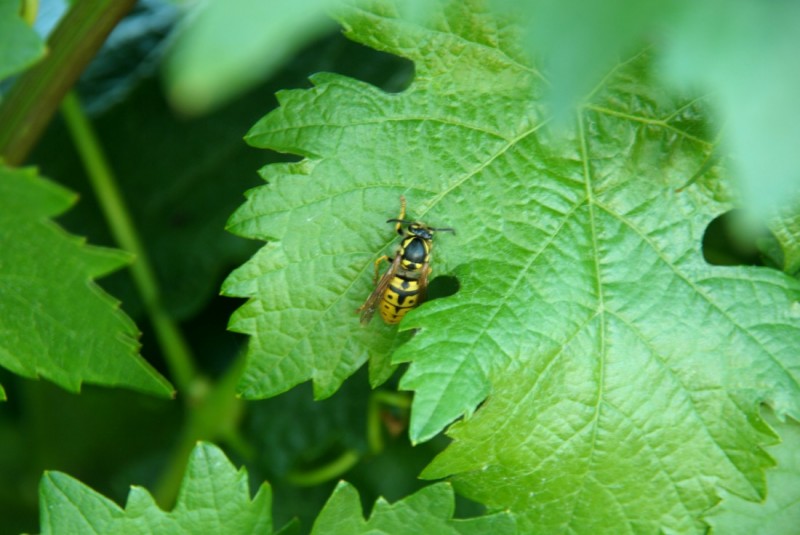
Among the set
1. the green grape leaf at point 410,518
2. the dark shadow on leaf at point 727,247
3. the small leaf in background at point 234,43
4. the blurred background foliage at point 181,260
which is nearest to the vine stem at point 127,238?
the blurred background foliage at point 181,260

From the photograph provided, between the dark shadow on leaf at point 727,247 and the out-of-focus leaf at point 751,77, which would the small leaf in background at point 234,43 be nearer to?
the out-of-focus leaf at point 751,77

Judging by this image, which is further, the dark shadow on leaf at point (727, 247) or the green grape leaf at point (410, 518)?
the dark shadow on leaf at point (727, 247)

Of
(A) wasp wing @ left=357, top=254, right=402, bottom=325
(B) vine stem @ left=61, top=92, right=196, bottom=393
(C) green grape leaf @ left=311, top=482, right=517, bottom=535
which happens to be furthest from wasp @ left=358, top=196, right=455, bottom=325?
(B) vine stem @ left=61, top=92, right=196, bottom=393

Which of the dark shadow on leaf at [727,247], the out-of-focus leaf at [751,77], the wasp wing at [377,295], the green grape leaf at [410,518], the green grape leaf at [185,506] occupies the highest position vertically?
the dark shadow on leaf at [727,247]

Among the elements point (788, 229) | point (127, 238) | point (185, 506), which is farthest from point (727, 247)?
point (127, 238)

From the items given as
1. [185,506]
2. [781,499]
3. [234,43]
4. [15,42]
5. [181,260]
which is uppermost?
[15,42]

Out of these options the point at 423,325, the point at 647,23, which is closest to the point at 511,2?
the point at 647,23

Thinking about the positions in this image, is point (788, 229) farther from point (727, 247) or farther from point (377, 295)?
point (377, 295)
